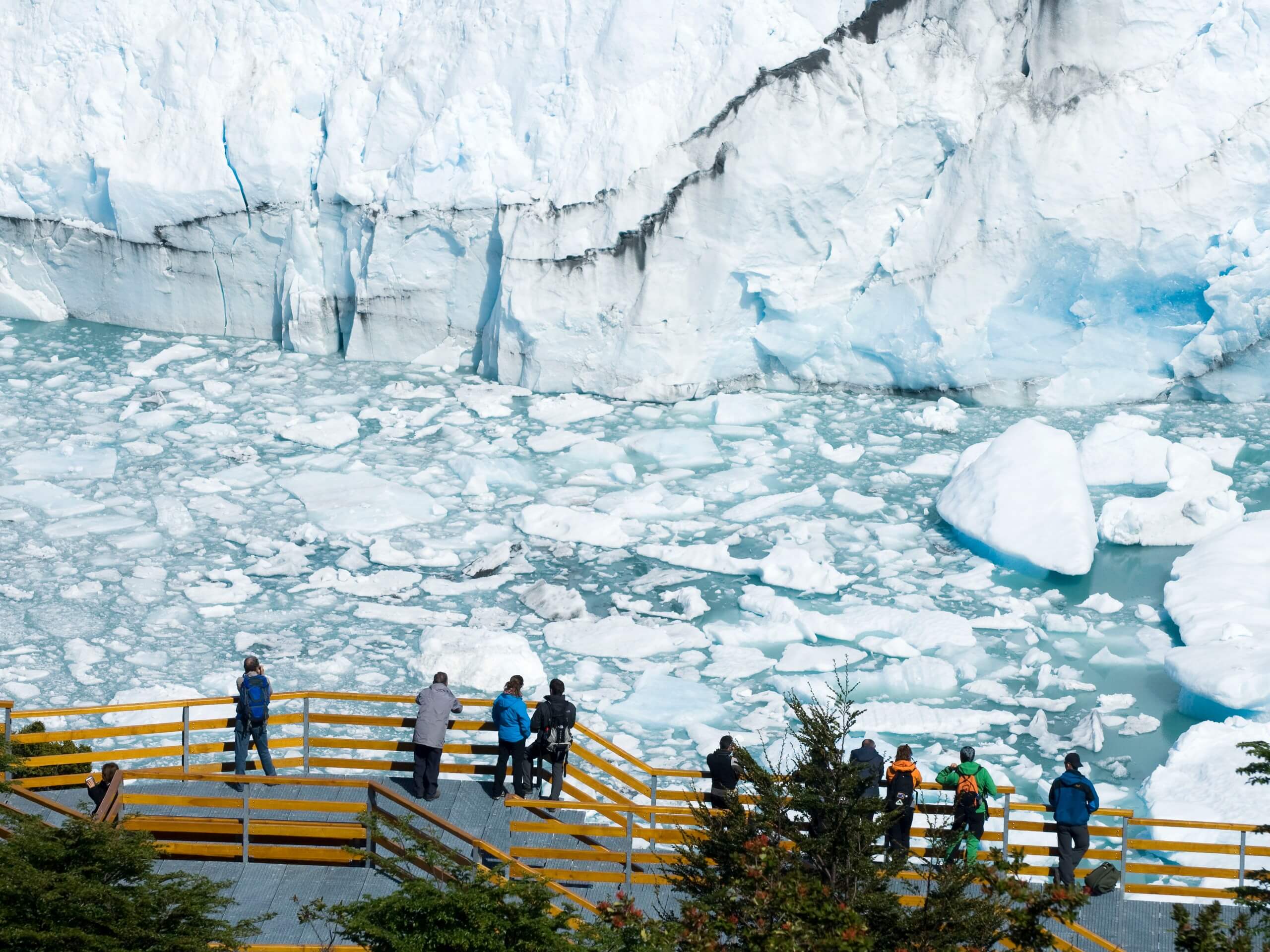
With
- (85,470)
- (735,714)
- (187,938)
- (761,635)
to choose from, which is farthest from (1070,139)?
(187,938)

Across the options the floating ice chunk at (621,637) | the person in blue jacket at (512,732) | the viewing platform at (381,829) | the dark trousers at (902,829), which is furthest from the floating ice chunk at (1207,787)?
the person in blue jacket at (512,732)

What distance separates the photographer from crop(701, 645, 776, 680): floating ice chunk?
45.1ft

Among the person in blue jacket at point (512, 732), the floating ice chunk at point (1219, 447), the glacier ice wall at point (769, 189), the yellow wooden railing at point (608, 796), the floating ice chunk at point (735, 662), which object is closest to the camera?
the yellow wooden railing at point (608, 796)

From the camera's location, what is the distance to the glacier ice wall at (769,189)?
1997 cm

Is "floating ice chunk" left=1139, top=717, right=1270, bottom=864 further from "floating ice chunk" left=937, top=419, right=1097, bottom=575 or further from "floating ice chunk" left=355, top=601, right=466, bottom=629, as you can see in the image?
"floating ice chunk" left=355, top=601, right=466, bottom=629

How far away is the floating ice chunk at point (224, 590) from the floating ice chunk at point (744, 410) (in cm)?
744

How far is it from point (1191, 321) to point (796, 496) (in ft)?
22.8

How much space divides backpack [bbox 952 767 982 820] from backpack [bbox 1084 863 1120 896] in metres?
0.83

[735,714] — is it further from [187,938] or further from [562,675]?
[187,938]

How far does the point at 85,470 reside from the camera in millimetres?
18000

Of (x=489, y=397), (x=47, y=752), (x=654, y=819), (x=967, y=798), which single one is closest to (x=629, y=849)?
(x=654, y=819)

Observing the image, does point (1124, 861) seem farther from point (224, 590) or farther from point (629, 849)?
point (224, 590)

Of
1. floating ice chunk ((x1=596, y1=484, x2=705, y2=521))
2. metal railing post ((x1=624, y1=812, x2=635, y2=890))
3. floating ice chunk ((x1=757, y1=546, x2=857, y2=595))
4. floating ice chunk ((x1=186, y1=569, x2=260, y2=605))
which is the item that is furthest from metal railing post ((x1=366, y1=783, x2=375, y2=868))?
floating ice chunk ((x1=596, y1=484, x2=705, y2=521))

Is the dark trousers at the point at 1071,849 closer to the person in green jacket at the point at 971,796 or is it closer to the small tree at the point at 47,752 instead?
the person in green jacket at the point at 971,796
